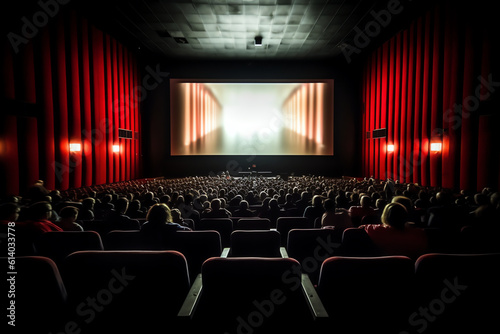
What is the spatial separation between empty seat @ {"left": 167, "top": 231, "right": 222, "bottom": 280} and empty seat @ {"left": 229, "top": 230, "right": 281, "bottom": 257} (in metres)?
0.16

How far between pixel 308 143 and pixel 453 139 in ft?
28.2

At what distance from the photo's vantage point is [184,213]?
453 cm

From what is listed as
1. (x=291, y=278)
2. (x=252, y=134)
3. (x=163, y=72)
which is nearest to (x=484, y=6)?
(x=291, y=278)

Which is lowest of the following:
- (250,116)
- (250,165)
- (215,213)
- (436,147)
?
(215,213)

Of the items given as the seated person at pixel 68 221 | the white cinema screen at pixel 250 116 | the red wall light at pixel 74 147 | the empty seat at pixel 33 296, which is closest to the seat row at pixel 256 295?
the empty seat at pixel 33 296

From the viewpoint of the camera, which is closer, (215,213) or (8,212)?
(8,212)

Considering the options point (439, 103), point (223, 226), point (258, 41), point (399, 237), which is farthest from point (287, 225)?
point (258, 41)

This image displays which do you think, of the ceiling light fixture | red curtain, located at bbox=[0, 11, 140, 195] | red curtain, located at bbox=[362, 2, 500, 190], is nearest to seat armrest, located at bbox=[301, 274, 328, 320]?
red curtain, located at bbox=[362, 2, 500, 190]

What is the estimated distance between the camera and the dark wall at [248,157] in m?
15.9

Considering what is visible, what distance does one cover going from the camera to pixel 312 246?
260 centimetres

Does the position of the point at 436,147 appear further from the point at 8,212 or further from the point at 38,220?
the point at 8,212

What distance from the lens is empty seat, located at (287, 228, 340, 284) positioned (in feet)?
8.30

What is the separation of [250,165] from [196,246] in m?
14.3

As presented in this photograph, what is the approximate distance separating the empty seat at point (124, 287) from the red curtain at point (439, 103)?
8089 mm
